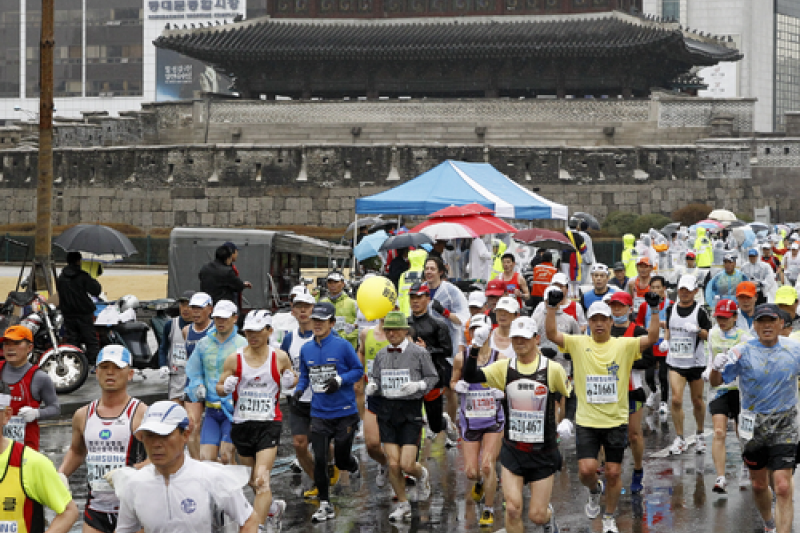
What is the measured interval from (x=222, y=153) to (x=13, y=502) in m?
39.9

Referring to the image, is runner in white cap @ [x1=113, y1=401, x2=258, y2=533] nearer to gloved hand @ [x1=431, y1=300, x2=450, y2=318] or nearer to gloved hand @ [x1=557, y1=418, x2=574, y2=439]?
gloved hand @ [x1=557, y1=418, x2=574, y2=439]

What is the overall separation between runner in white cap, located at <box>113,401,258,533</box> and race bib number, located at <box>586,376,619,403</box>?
3.95m

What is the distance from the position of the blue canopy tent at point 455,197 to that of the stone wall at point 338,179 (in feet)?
69.4

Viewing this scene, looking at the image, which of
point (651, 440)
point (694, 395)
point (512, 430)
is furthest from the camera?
point (651, 440)

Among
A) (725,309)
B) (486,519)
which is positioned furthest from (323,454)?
(725,309)

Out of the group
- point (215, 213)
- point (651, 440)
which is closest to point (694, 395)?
point (651, 440)

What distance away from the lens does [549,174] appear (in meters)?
43.1

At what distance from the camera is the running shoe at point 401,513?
900 cm

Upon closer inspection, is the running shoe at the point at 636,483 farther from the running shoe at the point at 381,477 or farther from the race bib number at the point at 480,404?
the running shoe at the point at 381,477

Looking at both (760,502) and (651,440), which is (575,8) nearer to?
(651,440)

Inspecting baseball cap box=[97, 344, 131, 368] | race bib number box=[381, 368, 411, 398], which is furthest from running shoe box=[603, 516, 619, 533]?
baseball cap box=[97, 344, 131, 368]

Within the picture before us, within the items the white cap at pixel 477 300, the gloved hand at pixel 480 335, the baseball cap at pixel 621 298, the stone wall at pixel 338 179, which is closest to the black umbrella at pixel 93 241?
the white cap at pixel 477 300

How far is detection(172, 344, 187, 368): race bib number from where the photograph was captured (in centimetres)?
1078

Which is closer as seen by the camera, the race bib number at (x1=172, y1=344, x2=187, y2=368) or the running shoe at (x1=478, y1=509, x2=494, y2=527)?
the running shoe at (x1=478, y1=509, x2=494, y2=527)
